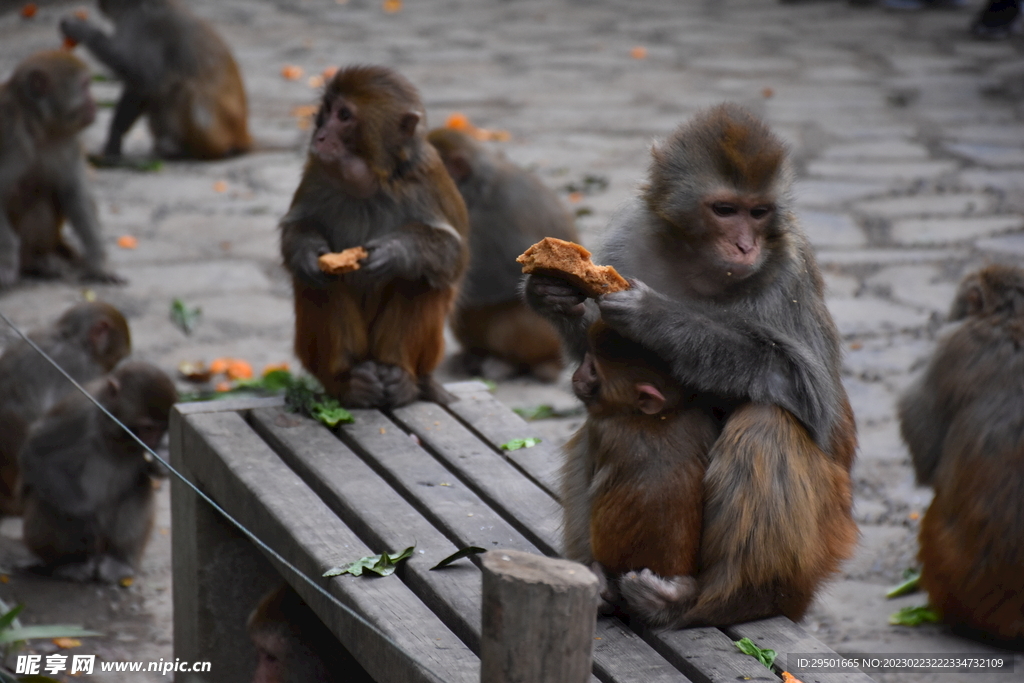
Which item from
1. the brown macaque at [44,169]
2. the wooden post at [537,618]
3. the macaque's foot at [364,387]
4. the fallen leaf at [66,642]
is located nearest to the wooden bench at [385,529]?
the macaque's foot at [364,387]

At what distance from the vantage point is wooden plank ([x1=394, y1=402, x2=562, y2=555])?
382cm

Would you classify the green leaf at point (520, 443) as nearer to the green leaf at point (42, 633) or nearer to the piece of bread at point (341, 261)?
the piece of bread at point (341, 261)

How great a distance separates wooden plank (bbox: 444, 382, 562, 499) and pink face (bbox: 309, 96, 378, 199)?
3.35 feet

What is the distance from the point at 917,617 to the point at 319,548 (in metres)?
2.56

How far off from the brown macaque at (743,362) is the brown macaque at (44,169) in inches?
216

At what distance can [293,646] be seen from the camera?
13.5ft

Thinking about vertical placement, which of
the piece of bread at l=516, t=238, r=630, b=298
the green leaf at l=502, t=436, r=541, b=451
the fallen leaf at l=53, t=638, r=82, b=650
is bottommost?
the fallen leaf at l=53, t=638, r=82, b=650

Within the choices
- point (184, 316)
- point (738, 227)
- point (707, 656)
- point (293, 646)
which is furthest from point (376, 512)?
point (184, 316)

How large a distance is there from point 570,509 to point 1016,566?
1899mm

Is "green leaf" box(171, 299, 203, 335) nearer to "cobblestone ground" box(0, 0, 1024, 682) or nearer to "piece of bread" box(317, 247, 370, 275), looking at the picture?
"cobblestone ground" box(0, 0, 1024, 682)

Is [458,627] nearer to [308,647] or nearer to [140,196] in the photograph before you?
[308,647]

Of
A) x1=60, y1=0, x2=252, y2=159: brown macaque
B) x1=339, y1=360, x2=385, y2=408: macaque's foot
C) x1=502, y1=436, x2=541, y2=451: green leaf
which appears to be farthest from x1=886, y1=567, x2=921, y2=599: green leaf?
x1=60, y1=0, x2=252, y2=159: brown macaque

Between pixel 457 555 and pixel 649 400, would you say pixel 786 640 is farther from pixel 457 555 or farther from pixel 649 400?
pixel 457 555

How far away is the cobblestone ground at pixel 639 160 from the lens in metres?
5.52
